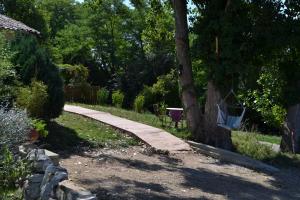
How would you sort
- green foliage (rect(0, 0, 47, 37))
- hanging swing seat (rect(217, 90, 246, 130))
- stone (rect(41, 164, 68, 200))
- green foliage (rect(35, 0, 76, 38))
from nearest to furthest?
stone (rect(41, 164, 68, 200)), hanging swing seat (rect(217, 90, 246, 130)), green foliage (rect(0, 0, 47, 37)), green foliage (rect(35, 0, 76, 38))

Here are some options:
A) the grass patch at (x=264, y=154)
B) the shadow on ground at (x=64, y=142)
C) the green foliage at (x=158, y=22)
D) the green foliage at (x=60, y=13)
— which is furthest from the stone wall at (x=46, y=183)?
the green foliage at (x=60, y=13)

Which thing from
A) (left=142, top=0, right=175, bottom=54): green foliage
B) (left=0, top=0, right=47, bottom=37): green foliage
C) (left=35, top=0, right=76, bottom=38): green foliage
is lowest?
(left=142, top=0, right=175, bottom=54): green foliage

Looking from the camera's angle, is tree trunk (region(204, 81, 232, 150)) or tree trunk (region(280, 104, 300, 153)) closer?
tree trunk (region(204, 81, 232, 150))

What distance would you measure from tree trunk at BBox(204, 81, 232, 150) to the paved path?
0.97 metres

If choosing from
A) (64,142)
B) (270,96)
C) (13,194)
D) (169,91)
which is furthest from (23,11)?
(13,194)

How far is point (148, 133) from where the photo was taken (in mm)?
13188

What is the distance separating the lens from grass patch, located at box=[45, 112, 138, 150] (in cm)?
1101

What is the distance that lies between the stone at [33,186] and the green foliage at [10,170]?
10cm

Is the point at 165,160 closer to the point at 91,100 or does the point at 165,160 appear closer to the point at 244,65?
the point at 244,65

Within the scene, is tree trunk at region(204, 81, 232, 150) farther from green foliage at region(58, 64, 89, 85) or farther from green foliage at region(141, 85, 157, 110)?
green foliage at region(58, 64, 89, 85)

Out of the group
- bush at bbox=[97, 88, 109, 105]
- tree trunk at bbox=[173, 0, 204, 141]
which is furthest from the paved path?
bush at bbox=[97, 88, 109, 105]

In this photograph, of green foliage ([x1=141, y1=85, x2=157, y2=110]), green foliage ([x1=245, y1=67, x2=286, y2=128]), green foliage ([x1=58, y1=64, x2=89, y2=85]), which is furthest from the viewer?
green foliage ([x1=141, y1=85, x2=157, y2=110])

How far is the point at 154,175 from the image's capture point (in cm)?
896

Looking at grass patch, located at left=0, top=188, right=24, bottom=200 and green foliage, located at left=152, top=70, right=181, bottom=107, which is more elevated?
green foliage, located at left=152, top=70, right=181, bottom=107
